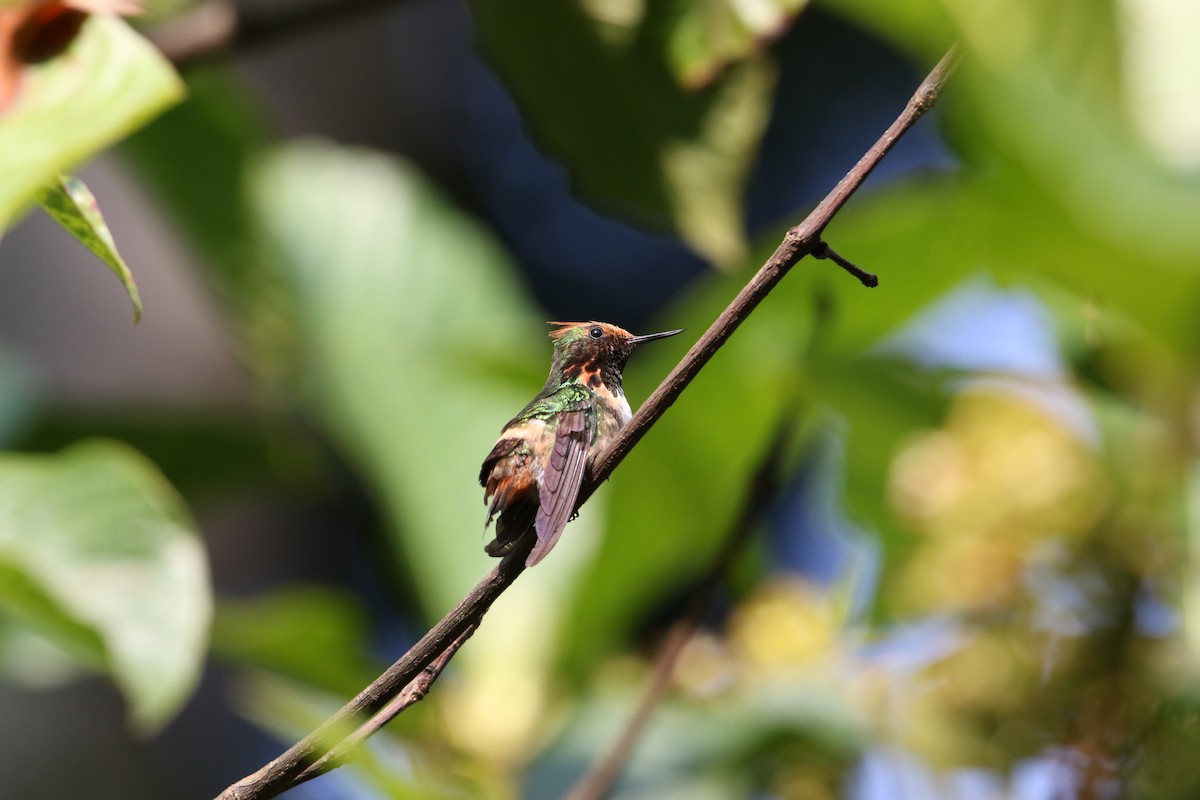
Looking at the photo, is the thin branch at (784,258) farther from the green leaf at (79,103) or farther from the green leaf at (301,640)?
the green leaf at (301,640)

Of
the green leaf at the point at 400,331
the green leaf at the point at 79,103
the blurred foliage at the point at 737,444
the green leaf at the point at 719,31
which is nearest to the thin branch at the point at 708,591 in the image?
the blurred foliage at the point at 737,444

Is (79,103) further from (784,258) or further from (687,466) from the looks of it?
(687,466)

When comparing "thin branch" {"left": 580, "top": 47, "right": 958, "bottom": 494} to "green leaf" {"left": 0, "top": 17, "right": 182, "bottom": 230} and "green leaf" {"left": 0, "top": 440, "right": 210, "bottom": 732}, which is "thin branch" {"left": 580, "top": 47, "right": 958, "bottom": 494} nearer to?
"green leaf" {"left": 0, "top": 17, "right": 182, "bottom": 230}

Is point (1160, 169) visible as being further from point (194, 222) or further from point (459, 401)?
point (194, 222)

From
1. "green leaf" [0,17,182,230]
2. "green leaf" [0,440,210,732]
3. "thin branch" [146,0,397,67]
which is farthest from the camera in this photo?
"thin branch" [146,0,397,67]

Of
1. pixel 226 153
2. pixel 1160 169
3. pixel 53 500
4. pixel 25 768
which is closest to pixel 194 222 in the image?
pixel 226 153

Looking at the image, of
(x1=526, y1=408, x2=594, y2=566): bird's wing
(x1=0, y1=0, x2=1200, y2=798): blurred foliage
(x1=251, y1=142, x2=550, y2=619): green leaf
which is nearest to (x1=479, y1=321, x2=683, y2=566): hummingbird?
(x1=526, y1=408, x2=594, y2=566): bird's wing

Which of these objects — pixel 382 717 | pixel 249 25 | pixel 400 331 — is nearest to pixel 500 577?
pixel 382 717
